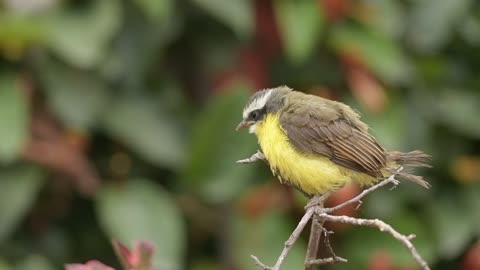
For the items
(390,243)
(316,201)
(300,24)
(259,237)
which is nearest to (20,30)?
(300,24)

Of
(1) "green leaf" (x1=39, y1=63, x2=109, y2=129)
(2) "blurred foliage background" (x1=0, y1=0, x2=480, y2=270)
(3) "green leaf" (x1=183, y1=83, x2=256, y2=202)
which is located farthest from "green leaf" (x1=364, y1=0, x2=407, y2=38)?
(1) "green leaf" (x1=39, y1=63, x2=109, y2=129)

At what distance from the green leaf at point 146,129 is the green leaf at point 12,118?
0.41m

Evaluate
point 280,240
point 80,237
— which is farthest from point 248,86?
point 80,237

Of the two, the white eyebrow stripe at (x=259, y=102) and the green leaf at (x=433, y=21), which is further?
the green leaf at (x=433, y=21)

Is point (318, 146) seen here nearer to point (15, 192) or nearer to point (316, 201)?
point (316, 201)

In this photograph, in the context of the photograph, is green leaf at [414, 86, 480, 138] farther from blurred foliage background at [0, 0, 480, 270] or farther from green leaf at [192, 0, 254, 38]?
green leaf at [192, 0, 254, 38]

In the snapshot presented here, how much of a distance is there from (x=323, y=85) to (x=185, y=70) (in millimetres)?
708

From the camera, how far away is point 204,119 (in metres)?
4.39

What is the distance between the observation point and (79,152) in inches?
174

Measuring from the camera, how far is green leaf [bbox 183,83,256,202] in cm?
429

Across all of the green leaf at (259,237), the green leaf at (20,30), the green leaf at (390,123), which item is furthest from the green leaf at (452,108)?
the green leaf at (20,30)

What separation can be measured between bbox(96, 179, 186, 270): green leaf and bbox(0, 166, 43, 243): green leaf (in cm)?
30

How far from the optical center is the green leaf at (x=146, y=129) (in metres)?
4.46

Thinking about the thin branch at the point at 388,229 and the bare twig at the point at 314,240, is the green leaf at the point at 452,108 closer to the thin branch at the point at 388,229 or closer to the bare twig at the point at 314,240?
the bare twig at the point at 314,240
